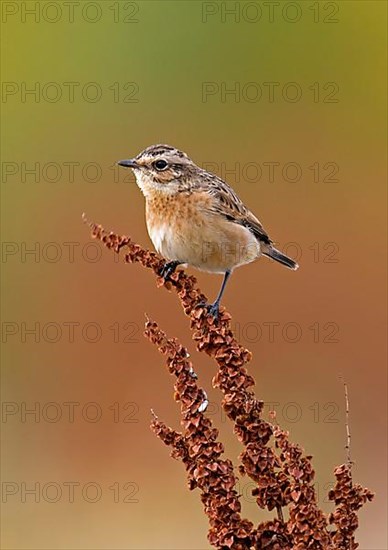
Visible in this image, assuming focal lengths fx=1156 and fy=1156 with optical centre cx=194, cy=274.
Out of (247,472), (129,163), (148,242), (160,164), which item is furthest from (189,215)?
(148,242)

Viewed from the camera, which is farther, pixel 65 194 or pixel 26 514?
pixel 65 194

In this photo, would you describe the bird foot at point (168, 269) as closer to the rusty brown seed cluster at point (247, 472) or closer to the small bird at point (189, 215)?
the small bird at point (189, 215)

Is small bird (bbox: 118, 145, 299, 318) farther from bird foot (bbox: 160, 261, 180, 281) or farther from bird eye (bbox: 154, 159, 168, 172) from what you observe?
bird foot (bbox: 160, 261, 180, 281)

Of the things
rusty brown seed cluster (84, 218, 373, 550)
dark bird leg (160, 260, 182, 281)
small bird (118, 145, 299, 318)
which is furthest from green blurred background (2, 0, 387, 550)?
rusty brown seed cluster (84, 218, 373, 550)

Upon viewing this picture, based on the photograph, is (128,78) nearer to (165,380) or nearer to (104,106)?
(104,106)

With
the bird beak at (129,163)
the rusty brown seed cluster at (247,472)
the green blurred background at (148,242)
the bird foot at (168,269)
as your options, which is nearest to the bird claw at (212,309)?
the rusty brown seed cluster at (247,472)

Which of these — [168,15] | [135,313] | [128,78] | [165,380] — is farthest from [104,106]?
[165,380]

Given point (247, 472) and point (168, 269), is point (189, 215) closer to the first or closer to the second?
point (168, 269)
